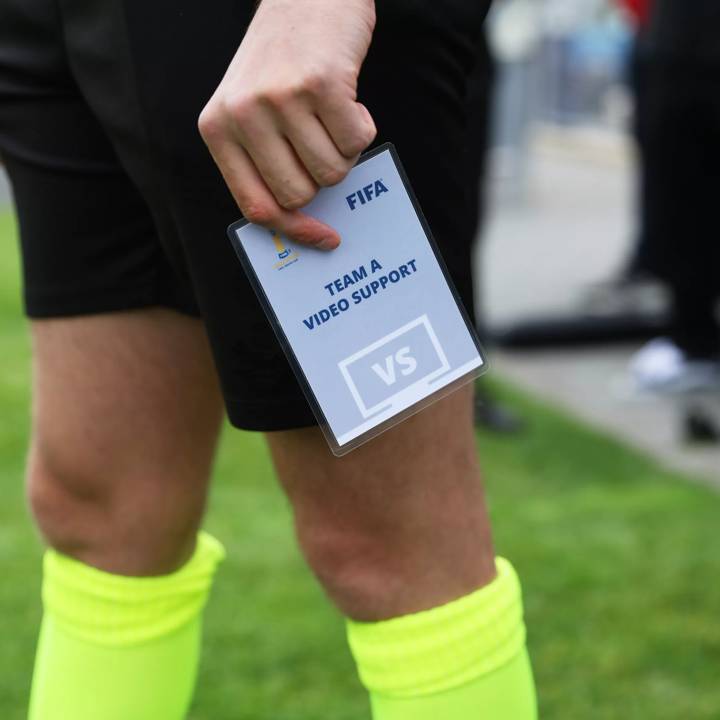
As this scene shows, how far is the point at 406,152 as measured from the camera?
95cm

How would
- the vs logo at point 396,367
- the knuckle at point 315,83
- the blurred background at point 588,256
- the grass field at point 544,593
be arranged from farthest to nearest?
the blurred background at point 588,256 < the grass field at point 544,593 < the vs logo at point 396,367 < the knuckle at point 315,83

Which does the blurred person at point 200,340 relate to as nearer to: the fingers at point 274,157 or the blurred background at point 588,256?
the fingers at point 274,157

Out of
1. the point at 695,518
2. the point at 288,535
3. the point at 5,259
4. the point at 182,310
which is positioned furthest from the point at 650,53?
the point at 5,259

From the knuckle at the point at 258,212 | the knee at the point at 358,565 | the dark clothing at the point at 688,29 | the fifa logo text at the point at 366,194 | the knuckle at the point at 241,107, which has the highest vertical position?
the knuckle at the point at 241,107

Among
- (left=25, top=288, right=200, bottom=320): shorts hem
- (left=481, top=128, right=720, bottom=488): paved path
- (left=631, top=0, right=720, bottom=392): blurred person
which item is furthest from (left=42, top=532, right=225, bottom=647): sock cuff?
(left=631, top=0, right=720, bottom=392): blurred person

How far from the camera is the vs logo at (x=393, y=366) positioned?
37.4 inches

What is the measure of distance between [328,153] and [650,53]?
114 inches

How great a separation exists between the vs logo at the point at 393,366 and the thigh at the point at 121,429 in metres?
0.29

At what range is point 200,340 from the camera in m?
1.20

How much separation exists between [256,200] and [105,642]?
55 cm

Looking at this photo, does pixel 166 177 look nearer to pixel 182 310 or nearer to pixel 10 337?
pixel 182 310

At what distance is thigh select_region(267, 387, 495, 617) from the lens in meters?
1.01

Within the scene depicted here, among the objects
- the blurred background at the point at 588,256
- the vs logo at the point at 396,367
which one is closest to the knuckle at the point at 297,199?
the vs logo at the point at 396,367

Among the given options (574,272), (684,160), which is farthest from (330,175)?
(574,272)
